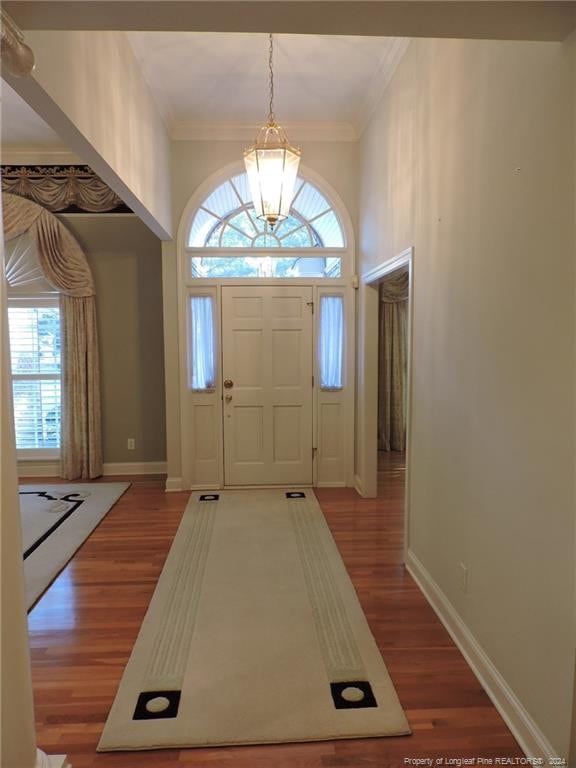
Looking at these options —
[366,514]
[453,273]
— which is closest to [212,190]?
[453,273]

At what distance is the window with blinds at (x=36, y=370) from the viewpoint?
516 centimetres

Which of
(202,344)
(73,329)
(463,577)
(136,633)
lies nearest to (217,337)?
(202,344)

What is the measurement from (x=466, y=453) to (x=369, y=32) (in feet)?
5.65

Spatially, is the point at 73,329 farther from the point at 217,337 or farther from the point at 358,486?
the point at 358,486

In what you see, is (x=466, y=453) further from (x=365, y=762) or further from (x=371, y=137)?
(x=371, y=137)

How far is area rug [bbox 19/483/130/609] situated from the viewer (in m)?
3.12

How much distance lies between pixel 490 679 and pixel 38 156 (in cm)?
564

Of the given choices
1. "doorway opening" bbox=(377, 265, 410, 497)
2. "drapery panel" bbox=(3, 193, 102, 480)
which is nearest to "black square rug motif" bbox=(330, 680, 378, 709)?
"drapery panel" bbox=(3, 193, 102, 480)

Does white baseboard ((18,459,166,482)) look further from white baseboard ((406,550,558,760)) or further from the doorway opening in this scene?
white baseboard ((406,550,558,760))

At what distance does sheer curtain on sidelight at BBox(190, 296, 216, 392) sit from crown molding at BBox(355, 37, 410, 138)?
83.0 inches

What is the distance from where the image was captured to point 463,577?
232cm

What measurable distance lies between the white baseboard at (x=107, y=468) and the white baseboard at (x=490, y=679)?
338cm

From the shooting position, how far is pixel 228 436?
190 inches

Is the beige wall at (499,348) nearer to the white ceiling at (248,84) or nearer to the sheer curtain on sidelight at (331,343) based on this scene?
the white ceiling at (248,84)
